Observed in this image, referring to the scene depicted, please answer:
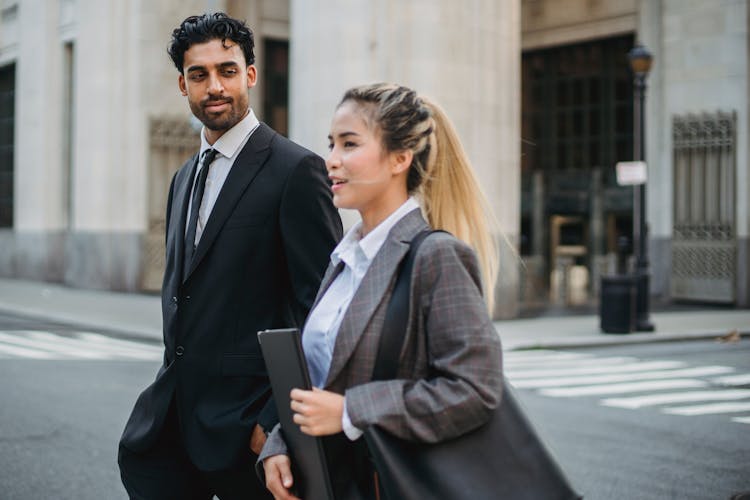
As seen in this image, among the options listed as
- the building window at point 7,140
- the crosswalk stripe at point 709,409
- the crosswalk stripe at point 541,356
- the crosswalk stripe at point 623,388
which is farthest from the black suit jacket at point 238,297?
the building window at point 7,140

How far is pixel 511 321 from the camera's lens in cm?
1905

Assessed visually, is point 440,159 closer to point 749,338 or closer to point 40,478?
point 40,478

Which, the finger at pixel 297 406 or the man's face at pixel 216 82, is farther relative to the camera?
the man's face at pixel 216 82

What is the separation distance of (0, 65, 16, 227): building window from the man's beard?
106 feet

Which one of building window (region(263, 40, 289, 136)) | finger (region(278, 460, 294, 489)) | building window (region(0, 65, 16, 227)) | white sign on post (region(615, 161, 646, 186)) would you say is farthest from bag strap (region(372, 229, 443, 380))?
building window (region(0, 65, 16, 227))

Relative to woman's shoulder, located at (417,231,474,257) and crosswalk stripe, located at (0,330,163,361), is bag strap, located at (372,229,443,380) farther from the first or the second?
crosswalk stripe, located at (0,330,163,361)

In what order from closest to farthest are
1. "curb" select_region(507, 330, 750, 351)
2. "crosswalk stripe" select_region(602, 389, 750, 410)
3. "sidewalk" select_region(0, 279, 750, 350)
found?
"crosswalk stripe" select_region(602, 389, 750, 410) < "curb" select_region(507, 330, 750, 351) < "sidewalk" select_region(0, 279, 750, 350)

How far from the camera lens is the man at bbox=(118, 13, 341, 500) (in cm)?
308

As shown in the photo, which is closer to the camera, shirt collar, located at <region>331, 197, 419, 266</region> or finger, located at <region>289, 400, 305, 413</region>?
finger, located at <region>289, 400, 305, 413</region>

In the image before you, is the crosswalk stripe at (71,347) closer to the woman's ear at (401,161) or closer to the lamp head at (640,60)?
the lamp head at (640,60)

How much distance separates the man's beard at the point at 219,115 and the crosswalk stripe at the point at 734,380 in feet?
31.7

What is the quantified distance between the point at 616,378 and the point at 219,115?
948 cm

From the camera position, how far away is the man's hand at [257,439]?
2.99 m

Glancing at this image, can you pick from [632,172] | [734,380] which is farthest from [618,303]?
[734,380]
